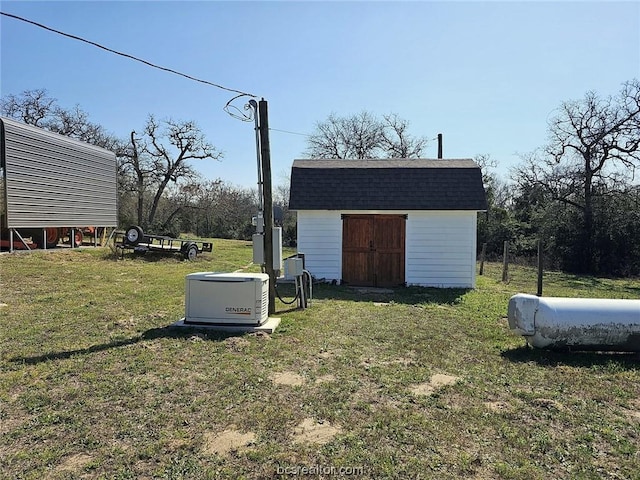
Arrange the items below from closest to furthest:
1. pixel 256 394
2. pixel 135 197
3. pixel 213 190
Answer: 1. pixel 256 394
2. pixel 135 197
3. pixel 213 190

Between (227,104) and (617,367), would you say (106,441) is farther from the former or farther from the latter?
(227,104)

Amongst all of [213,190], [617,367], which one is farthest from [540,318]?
[213,190]

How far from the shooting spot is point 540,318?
16.4ft

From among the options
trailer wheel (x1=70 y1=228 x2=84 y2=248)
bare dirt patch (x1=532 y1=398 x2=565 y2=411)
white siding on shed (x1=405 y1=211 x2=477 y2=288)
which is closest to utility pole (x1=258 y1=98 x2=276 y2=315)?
bare dirt patch (x1=532 y1=398 x2=565 y2=411)

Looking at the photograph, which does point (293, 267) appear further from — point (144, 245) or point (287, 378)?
point (144, 245)

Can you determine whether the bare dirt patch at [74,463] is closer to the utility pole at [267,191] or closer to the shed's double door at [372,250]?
the utility pole at [267,191]

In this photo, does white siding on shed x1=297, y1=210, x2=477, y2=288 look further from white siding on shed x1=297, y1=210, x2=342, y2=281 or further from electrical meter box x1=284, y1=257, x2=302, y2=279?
electrical meter box x1=284, y1=257, x2=302, y2=279

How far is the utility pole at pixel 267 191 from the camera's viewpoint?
6867 millimetres

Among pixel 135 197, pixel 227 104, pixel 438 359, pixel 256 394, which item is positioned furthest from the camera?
pixel 135 197

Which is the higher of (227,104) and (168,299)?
(227,104)

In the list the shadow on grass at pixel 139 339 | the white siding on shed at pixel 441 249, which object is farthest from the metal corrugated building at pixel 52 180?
the white siding on shed at pixel 441 249

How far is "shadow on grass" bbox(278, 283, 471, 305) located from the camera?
919 cm

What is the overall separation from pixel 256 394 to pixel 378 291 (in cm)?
700

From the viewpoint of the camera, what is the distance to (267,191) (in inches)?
271
